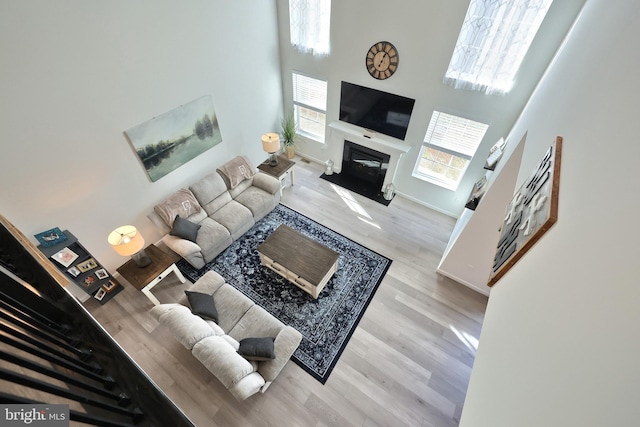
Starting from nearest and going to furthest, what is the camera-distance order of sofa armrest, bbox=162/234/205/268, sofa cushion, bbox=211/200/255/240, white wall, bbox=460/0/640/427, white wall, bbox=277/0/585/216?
white wall, bbox=460/0/640/427 < white wall, bbox=277/0/585/216 < sofa armrest, bbox=162/234/205/268 < sofa cushion, bbox=211/200/255/240

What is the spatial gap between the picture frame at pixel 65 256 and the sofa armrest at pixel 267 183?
110 inches

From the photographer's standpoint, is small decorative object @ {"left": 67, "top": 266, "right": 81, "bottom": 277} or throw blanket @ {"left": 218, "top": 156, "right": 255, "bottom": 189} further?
throw blanket @ {"left": 218, "top": 156, "right": 255, "bottom": 189}

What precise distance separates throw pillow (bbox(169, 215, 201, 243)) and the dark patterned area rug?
1.82 feet

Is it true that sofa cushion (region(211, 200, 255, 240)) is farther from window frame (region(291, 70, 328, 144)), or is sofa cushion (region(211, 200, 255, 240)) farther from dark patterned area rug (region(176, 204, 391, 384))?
window frame (region(291, 70, 328, 144))

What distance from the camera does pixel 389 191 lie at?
5414mm

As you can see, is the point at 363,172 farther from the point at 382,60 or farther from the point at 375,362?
the point at 375,362

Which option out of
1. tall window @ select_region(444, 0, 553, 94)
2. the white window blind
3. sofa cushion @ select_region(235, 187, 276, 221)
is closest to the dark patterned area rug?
sofa cushion @ select_region(235, 187, 276, 221)

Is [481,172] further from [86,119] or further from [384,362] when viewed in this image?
[86,119]

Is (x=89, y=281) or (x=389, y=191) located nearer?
(x=89, y=281)

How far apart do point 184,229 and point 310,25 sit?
3997 mm

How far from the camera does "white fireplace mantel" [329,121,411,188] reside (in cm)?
487

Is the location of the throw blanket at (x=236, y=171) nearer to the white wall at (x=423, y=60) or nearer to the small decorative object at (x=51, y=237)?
the white wall at (x=423, y=60)

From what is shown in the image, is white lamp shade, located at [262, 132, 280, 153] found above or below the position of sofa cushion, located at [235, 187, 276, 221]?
above

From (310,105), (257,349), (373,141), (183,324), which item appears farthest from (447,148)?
(183,324)
